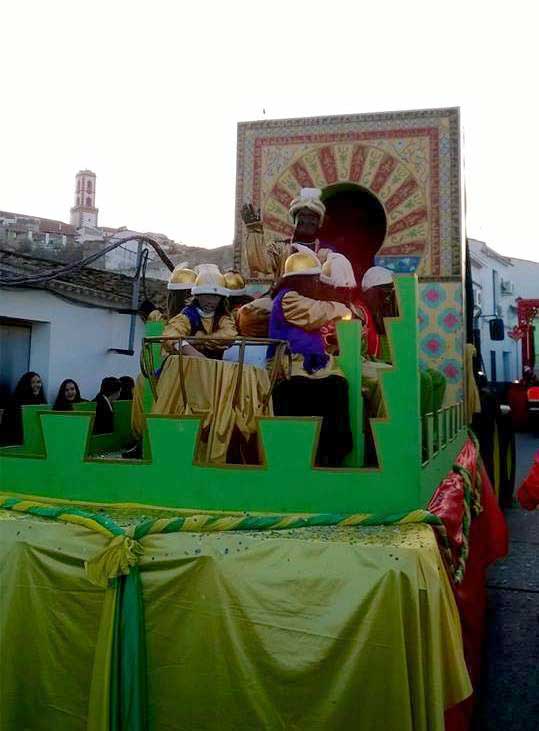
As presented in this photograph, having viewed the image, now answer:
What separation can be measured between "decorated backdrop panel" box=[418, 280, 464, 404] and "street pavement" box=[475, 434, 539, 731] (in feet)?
4.98

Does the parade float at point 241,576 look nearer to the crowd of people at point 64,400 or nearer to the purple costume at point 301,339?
the purple costume at point 301,339

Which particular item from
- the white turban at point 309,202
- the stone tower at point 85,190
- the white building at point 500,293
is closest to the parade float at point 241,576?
the white turban at point 309,202

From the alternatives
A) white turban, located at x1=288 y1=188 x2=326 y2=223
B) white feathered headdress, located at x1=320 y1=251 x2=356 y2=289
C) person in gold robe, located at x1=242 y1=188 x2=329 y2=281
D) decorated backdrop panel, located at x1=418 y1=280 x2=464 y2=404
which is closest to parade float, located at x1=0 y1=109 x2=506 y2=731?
white feathered headdress, located at x1=320 y1=251 x2=356 y2=289

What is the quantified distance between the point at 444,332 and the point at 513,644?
2.42 meters

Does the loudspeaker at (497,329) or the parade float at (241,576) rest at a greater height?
the loudspeaker at (497,329)

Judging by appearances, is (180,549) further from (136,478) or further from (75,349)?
(75,349)

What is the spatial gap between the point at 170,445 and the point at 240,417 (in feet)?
1.50

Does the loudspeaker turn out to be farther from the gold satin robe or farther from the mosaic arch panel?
the gold satin robe

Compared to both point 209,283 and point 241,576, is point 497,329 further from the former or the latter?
point 241,576

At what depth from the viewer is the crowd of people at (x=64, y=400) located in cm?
403

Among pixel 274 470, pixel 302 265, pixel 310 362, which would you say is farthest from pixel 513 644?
pixel 302 265

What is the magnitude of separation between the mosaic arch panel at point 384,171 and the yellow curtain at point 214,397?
2.92 meters

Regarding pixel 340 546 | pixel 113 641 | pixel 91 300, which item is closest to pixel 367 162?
pixel 340 546

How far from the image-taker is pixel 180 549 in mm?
2033
